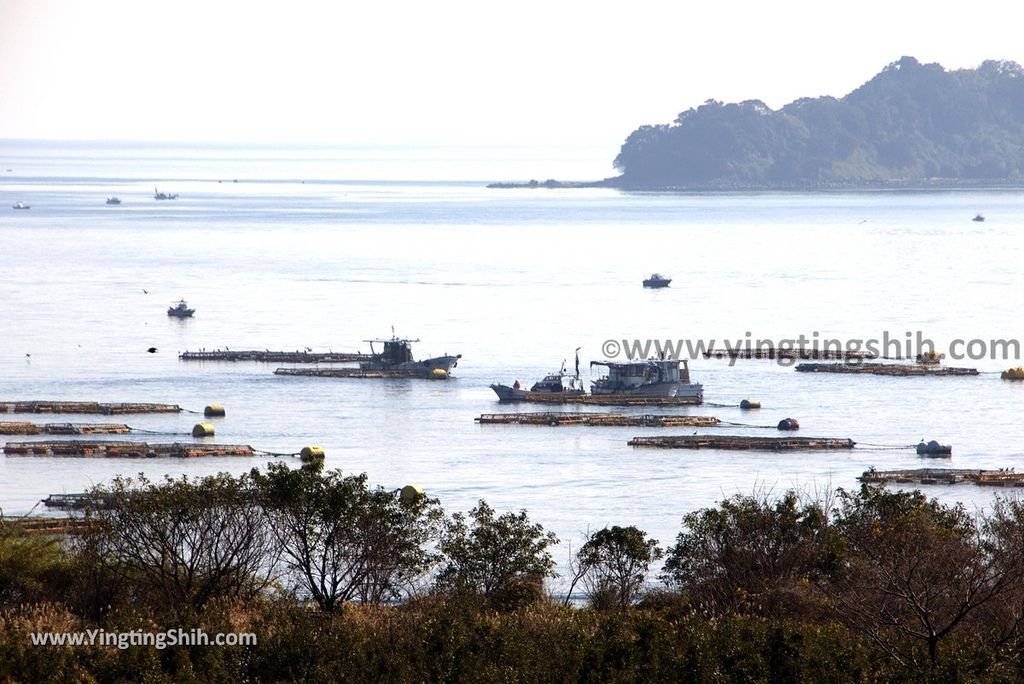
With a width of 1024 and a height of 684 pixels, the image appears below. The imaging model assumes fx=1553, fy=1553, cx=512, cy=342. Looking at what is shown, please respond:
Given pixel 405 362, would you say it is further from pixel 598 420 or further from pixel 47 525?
pixel 47 525

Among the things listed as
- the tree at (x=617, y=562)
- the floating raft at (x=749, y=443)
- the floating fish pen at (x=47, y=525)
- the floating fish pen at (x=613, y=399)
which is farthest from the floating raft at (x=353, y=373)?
the tree at (x=617, y=562)

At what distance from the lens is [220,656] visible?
23.5 metres

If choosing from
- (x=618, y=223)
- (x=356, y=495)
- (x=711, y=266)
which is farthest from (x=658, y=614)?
(x=618, y=223)

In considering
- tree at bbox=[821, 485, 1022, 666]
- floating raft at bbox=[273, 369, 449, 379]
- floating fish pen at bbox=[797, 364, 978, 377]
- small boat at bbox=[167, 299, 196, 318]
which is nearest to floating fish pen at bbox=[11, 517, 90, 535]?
tree at bbox=[821, 485, 1022, 666]

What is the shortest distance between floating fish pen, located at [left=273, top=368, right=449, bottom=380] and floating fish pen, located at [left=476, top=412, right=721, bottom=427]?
11.7 m

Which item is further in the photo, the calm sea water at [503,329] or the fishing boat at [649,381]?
the fishing boat at [649,381]

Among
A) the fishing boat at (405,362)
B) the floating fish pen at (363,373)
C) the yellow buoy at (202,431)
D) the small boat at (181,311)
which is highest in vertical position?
the small boat at (181,311)

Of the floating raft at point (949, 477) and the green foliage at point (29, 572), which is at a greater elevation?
the green foliage at point (29, 572)

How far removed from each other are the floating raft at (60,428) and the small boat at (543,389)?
1575 centimetres

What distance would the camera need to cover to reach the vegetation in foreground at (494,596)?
23234 mm

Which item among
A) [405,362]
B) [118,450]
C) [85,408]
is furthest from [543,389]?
[118,450]

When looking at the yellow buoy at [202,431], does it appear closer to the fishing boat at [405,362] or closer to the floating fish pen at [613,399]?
the floating fish pen at [613,399]

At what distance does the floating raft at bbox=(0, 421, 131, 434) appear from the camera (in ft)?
184

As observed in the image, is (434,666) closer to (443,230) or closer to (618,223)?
(443,230)
